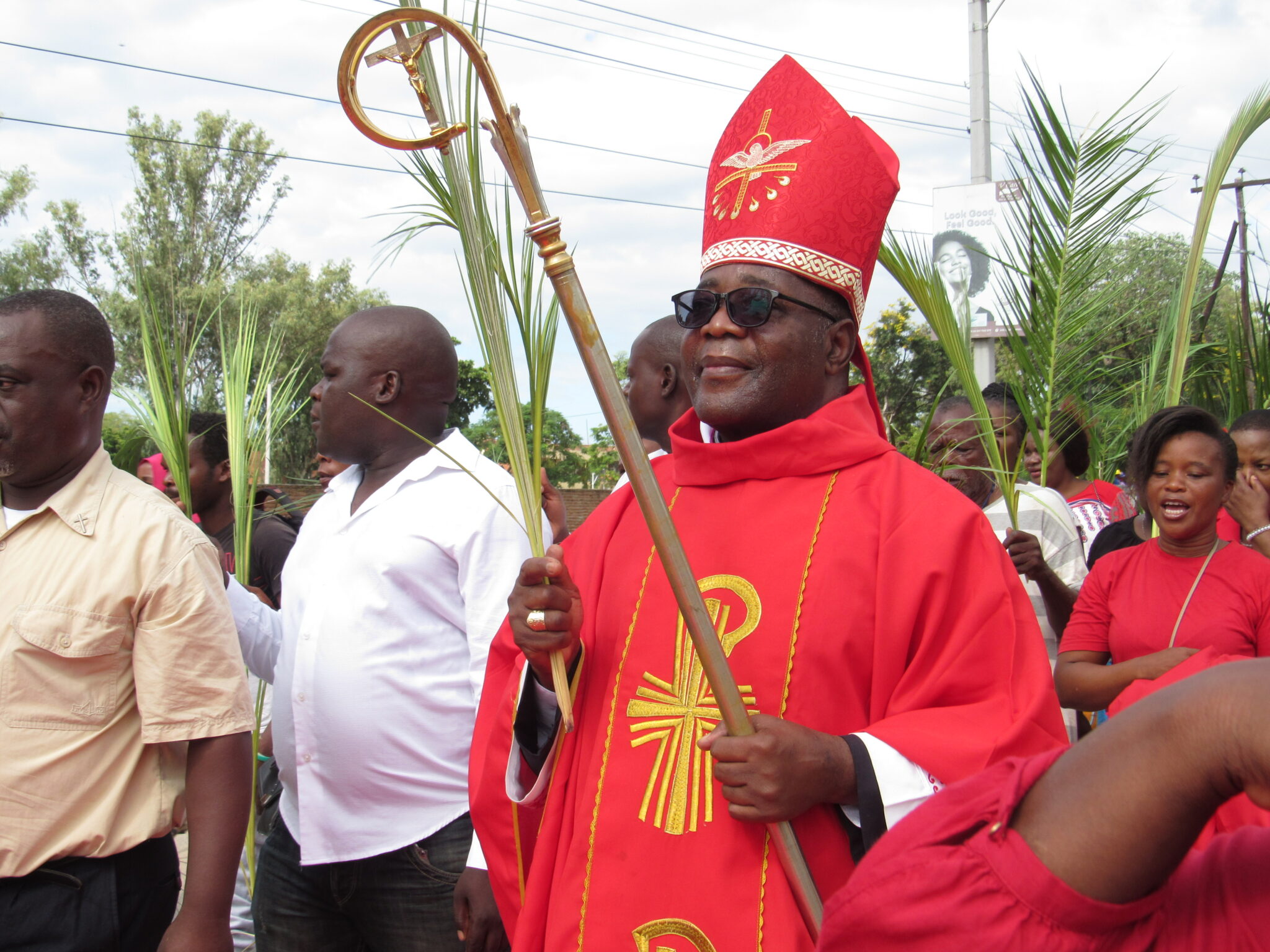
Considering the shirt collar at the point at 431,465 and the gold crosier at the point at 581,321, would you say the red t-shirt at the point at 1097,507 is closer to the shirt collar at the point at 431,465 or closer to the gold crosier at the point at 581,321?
the shirt collar at the point at 431,465

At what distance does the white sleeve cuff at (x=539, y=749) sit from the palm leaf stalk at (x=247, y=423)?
6.60ft

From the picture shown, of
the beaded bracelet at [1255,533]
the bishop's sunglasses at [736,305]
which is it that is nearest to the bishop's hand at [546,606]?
the bishop's sunglasses at [736,305]

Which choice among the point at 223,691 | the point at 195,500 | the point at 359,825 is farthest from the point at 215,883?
the point at 195,500

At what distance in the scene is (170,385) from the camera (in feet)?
12.6

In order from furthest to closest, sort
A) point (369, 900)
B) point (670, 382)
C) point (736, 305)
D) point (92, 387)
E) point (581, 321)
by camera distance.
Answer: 1. point (670, 382)
2. point (369, 900)
3. point (92, 387)
4. point (736, 305)
5. point (581, 321)

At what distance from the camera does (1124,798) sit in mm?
736

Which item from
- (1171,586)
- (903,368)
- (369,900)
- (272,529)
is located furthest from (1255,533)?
(903,368)

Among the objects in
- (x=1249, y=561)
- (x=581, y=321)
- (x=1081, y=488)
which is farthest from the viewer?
(x=1081, y=488)

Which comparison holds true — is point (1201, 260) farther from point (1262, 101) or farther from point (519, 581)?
point (519, 581)

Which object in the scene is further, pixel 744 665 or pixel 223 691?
pixel 223 691

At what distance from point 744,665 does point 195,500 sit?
13.1 ft

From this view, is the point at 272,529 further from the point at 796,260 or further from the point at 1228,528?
the point at 1228,528

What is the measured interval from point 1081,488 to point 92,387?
14.7ft

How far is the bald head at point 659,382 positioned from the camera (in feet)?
13.1
